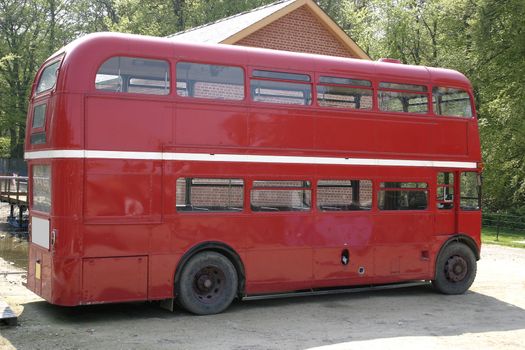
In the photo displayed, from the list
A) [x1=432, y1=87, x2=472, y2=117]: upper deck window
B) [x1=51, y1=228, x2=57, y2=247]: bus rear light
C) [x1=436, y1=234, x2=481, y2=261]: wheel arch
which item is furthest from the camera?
[x1=436, y1=234, x2=481, y2=261]: wheel arch

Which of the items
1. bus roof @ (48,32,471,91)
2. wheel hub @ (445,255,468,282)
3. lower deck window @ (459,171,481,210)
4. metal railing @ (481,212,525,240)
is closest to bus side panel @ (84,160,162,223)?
bus roof @ (48,32,471,91)

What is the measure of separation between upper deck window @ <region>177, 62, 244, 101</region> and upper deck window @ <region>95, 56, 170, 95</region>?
0.85 feet

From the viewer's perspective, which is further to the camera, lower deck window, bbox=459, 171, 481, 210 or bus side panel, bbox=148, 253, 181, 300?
lower deck window, bbox=459, 171, 481, 210

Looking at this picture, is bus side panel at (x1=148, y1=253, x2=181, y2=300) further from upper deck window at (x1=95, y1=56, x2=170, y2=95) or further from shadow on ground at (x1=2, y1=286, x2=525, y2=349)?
upper deck window at (x1=95, y1=56, x2=170, y2=95)

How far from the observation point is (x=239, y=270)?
36.1ft

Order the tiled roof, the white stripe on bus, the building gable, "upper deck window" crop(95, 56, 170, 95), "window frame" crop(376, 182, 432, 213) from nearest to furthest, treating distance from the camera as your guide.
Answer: the white stripe on bus
"upper deck window" crop(95, 56, 170, 95)
"window frame" crop(376, 182, 432, 213)
the tiled roof
the building gable

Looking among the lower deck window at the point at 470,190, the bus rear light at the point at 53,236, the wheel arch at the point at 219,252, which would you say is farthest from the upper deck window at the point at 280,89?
the lower deck window at the point at 470,190

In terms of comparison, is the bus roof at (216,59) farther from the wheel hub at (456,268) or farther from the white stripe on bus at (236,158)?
the wheel hub at (456,268)

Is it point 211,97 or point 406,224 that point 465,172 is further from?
point 211,97

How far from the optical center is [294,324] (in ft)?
33.5

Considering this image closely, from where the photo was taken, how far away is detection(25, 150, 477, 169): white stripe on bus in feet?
31.9

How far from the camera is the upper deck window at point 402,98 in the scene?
41.0 ft

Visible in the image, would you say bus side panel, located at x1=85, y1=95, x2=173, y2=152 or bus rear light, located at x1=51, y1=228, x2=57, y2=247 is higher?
bus side panel, located at x1=85, y1=95, x2=173, y2=152

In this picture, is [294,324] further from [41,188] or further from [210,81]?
[41,188]
